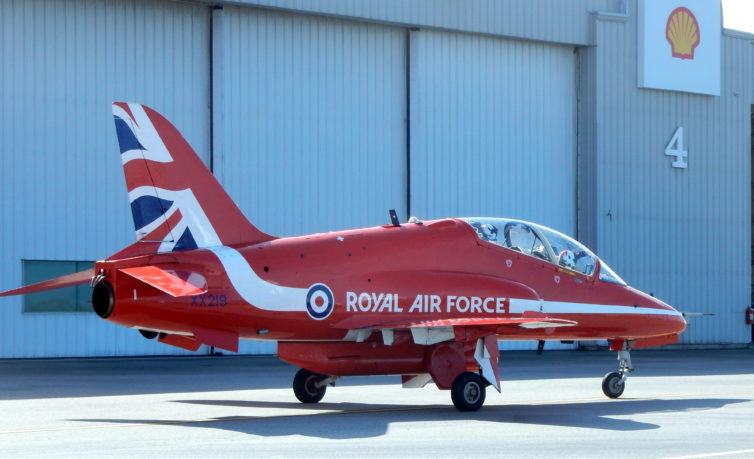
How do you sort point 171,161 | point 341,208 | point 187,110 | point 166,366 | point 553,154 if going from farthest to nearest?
point 553,154 → point 341,208 → point 187,110 → point 166,366 → point 171,161

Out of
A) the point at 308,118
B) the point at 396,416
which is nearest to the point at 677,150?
the point at 308,118

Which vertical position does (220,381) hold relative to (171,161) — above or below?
below

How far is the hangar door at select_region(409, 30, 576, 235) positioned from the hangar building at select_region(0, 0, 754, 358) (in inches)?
2.8

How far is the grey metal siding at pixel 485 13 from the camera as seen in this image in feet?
115

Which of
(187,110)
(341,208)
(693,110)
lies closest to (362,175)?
(341,208)

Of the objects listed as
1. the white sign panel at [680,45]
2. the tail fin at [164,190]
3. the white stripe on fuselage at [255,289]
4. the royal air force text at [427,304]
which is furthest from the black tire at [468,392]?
the white sign panel at [680,45]

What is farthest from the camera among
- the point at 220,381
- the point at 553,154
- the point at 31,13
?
the point at 553,154

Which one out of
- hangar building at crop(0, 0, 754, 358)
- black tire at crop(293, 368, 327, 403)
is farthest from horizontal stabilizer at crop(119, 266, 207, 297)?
hangar building at crop(0, 0, 754, 358)

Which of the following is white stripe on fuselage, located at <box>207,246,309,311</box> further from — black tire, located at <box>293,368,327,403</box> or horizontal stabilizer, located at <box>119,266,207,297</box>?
black tire, located at <box>293,368,327,403</box>

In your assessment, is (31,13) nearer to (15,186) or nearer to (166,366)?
(15,186)

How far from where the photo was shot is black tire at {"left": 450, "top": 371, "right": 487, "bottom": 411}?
16219 millimetres

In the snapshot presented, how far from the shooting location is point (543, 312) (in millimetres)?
18078

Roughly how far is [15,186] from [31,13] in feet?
15.0

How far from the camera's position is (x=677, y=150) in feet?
139
